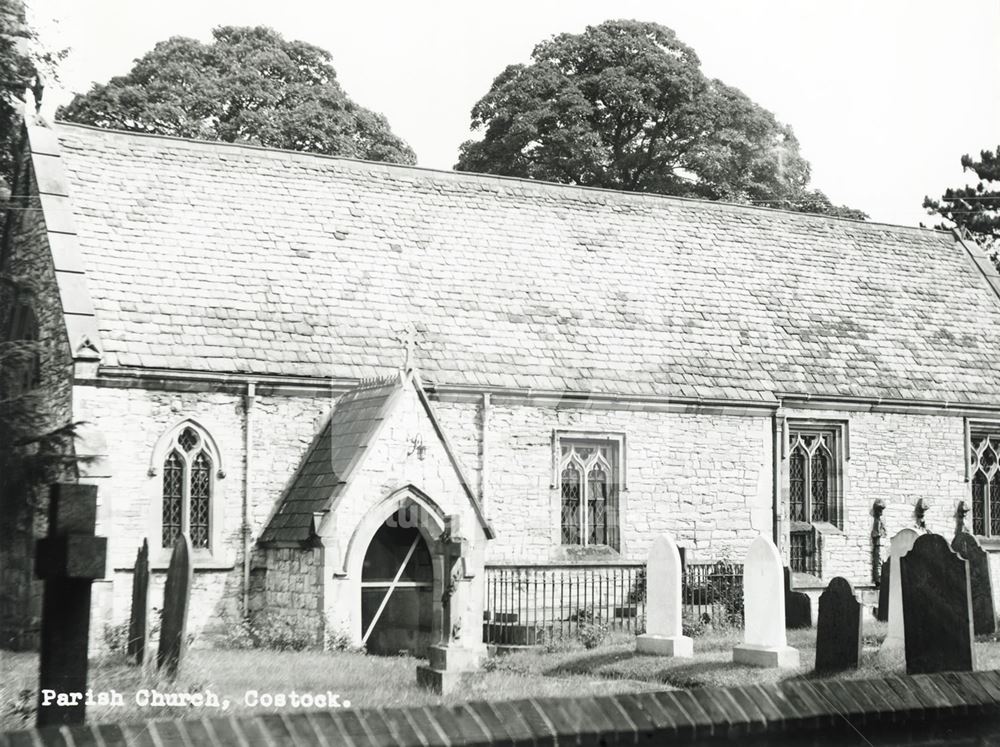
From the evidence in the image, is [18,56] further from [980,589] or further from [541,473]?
[980,589]

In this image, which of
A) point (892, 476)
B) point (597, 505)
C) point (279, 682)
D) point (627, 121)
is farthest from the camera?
point (892, 476)

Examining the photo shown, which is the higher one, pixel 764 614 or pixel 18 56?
pixel 18 56

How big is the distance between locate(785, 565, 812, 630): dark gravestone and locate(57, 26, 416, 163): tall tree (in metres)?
8.04

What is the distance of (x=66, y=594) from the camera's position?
7.61 meters

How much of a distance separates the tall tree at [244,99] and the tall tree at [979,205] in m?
10.3

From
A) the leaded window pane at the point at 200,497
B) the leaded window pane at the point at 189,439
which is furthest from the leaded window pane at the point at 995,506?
the leaded window pane at the point at 189,439

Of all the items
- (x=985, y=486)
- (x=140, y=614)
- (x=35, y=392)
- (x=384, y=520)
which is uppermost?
(x=35, y=392)

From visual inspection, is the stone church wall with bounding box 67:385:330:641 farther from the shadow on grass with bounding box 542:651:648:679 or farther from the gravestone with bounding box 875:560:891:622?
the gravestone with bounding box 875:560:891:622

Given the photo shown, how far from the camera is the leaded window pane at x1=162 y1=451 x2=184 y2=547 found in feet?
56.3

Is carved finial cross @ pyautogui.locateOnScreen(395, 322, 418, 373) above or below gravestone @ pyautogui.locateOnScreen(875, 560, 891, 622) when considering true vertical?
above

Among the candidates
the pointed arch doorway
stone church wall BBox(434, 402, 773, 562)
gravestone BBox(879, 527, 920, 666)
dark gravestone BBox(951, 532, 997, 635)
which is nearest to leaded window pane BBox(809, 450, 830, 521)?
stone church wall BBox(434, 402, 773, 562)

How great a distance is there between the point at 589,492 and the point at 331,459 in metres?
4.53

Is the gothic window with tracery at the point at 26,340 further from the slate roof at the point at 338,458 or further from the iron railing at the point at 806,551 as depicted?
the iron railing at the point at 806,551

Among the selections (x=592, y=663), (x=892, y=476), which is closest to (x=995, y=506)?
(x=892, y=476)
